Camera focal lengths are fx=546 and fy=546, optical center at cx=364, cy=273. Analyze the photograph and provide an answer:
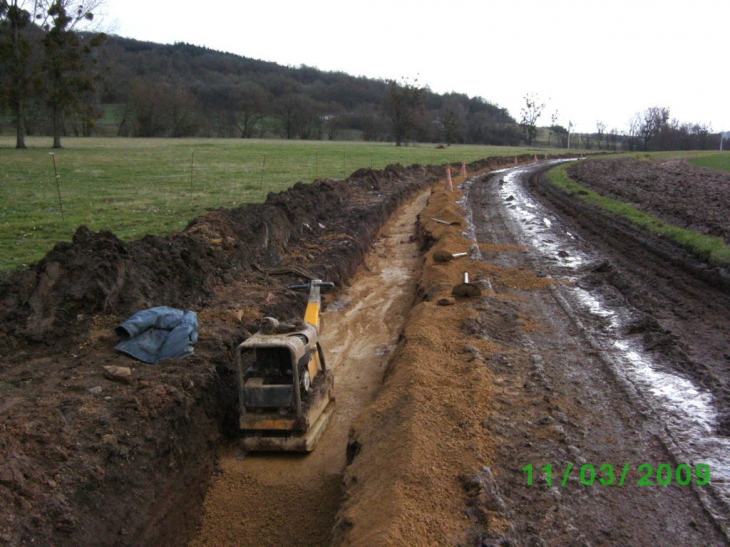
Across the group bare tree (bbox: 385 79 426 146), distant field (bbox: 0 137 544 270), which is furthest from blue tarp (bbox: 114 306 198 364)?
bare tree (bbox: 385 79 426 146)

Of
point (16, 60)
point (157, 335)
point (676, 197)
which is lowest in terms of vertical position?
point (157, 335)

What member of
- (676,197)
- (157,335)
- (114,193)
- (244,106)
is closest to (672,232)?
(676,197)

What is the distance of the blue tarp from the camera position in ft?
21.5

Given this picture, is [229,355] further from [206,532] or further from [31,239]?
[31,239]

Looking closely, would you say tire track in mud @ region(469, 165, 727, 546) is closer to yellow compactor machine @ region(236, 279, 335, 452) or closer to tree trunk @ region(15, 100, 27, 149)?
yellow compactor machine @ region(236, 279, 335, 452)

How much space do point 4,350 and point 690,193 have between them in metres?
24.0

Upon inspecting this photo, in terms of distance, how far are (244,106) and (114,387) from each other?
92576mm

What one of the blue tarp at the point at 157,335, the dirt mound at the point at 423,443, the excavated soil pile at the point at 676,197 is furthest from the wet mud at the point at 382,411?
the excavated soil pile at the point at 676,197

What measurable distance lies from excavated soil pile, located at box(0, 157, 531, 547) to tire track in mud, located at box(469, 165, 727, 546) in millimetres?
1080

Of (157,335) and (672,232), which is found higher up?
(672,232)

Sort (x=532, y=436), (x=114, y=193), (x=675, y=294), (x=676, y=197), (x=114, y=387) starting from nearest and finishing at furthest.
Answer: (x=532, y=436) → (x=114, y=387) → (x=675, y=294) → (x=114, y=193) → (x=676, y=197)

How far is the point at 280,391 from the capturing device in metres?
5.97

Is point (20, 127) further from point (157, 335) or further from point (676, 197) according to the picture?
point (676, 197)

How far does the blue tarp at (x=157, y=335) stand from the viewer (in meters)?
6.55
